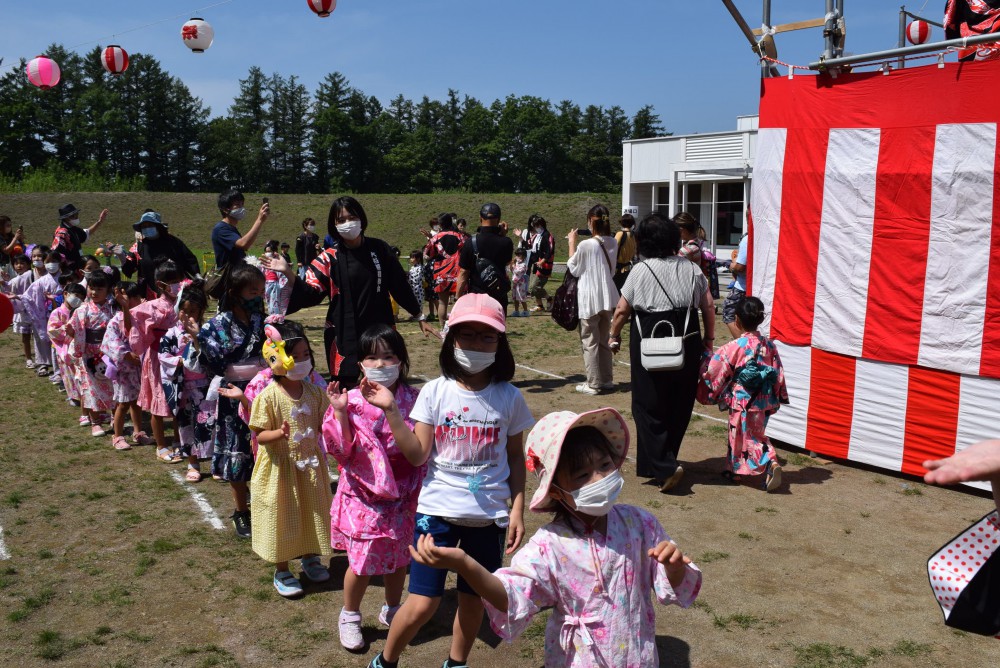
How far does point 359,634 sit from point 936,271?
470 centimetres

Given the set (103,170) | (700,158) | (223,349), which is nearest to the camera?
(223,349)

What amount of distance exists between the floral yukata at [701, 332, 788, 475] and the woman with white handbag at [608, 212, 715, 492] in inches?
7.6

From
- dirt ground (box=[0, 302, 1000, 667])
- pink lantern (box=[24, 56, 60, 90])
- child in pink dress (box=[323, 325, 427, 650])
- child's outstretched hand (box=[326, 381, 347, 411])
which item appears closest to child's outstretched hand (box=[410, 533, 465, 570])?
→ child's outstretched hand (box=[326, 381, 347, 411])

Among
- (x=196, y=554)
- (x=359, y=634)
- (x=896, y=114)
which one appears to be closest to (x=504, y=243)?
(x=896, y=114)

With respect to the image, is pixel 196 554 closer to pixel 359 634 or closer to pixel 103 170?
pixel 359 634

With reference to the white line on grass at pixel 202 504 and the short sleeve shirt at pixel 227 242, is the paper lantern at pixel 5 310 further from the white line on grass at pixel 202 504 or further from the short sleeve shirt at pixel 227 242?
the short sleeve shirt at pixel 227 242

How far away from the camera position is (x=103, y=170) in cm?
7156

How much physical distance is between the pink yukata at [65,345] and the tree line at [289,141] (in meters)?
70.9

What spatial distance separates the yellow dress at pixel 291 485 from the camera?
4.34m

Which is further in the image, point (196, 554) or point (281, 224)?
point (281, 224)

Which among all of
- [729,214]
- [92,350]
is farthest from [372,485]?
[729,214]

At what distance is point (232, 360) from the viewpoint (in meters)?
4.99

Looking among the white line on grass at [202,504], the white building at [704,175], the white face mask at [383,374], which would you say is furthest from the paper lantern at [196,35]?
the white building at [704,175]

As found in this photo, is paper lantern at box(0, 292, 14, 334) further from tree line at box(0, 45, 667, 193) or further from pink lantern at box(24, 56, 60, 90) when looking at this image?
tree line at box(0, 45, 667, 193)
